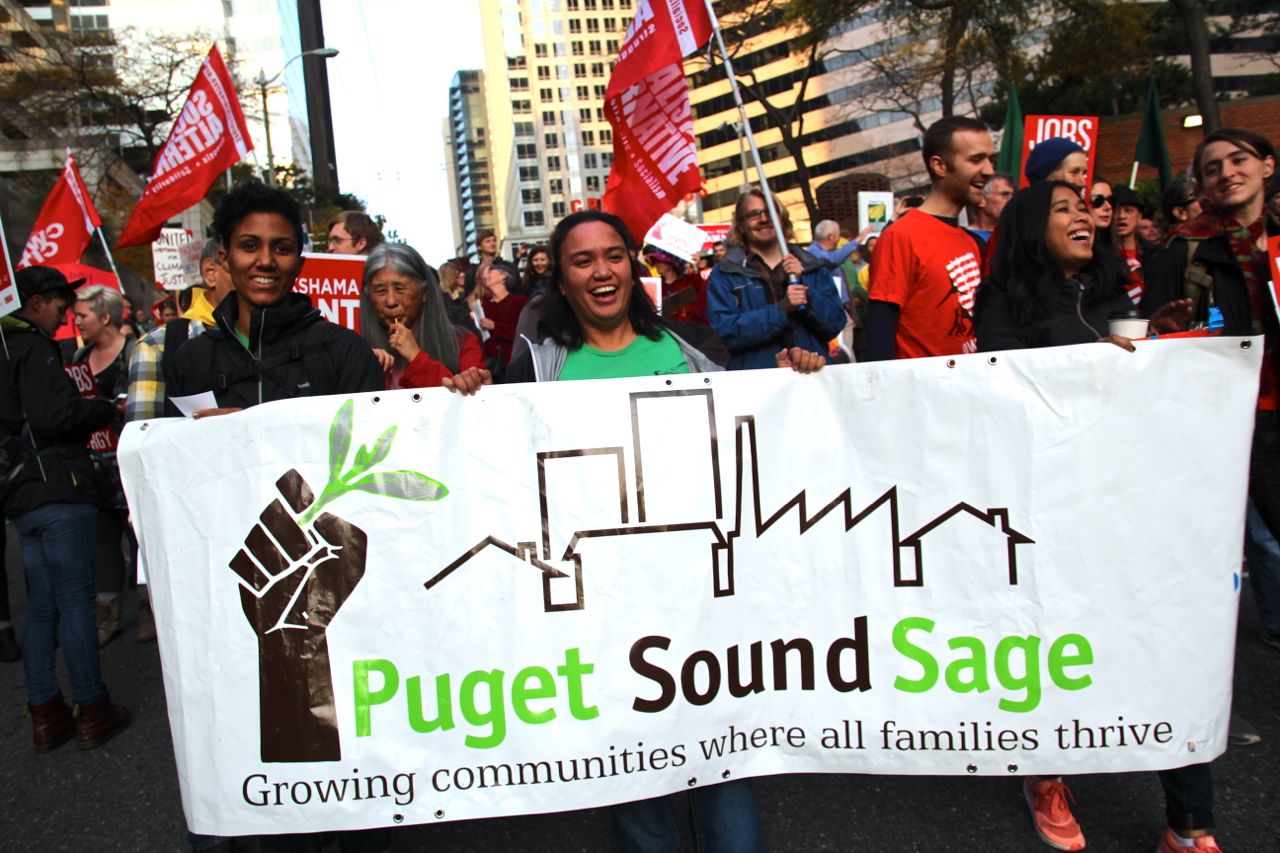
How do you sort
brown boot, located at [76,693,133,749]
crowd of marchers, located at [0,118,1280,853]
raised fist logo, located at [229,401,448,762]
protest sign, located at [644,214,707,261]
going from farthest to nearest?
protest sign, located at [644,214,707,261] → brown boot, located at [76,693,133,749] → crowd of marchers, located at [0,118,1280,853] → raised fist logo, located at [229,401,448,762]

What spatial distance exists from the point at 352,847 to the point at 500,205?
662 feet

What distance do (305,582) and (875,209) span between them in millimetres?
10658

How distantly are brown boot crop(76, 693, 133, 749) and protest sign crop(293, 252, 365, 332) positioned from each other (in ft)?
7.53

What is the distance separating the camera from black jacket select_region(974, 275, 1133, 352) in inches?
114

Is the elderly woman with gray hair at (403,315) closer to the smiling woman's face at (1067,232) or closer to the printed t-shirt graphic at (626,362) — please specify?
the printed t-shirt graphic at (626,362)

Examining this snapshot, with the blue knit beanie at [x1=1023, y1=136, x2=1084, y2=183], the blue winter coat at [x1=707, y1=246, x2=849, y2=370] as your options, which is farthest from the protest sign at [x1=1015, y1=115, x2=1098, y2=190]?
the blue winter coat at [x1=707, y1=246, x2=849, y2=370]

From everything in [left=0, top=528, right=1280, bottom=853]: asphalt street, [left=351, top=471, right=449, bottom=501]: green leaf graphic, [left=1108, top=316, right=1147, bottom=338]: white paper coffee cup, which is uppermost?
[left=1108, top=316, right=1147, bottom=338]: white paper coffee cup

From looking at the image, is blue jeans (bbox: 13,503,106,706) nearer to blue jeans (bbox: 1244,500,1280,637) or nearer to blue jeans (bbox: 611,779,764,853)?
blue jeans (bbox: 611,779,764,853)

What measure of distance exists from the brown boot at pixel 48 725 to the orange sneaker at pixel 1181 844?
4.05 metres

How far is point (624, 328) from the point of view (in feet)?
9.34

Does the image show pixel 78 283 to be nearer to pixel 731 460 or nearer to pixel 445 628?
pixel 445 628

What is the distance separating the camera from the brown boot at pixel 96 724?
159 inches

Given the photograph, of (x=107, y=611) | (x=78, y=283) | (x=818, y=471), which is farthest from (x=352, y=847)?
(x=107, y=611)

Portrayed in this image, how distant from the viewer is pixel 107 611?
553cm
